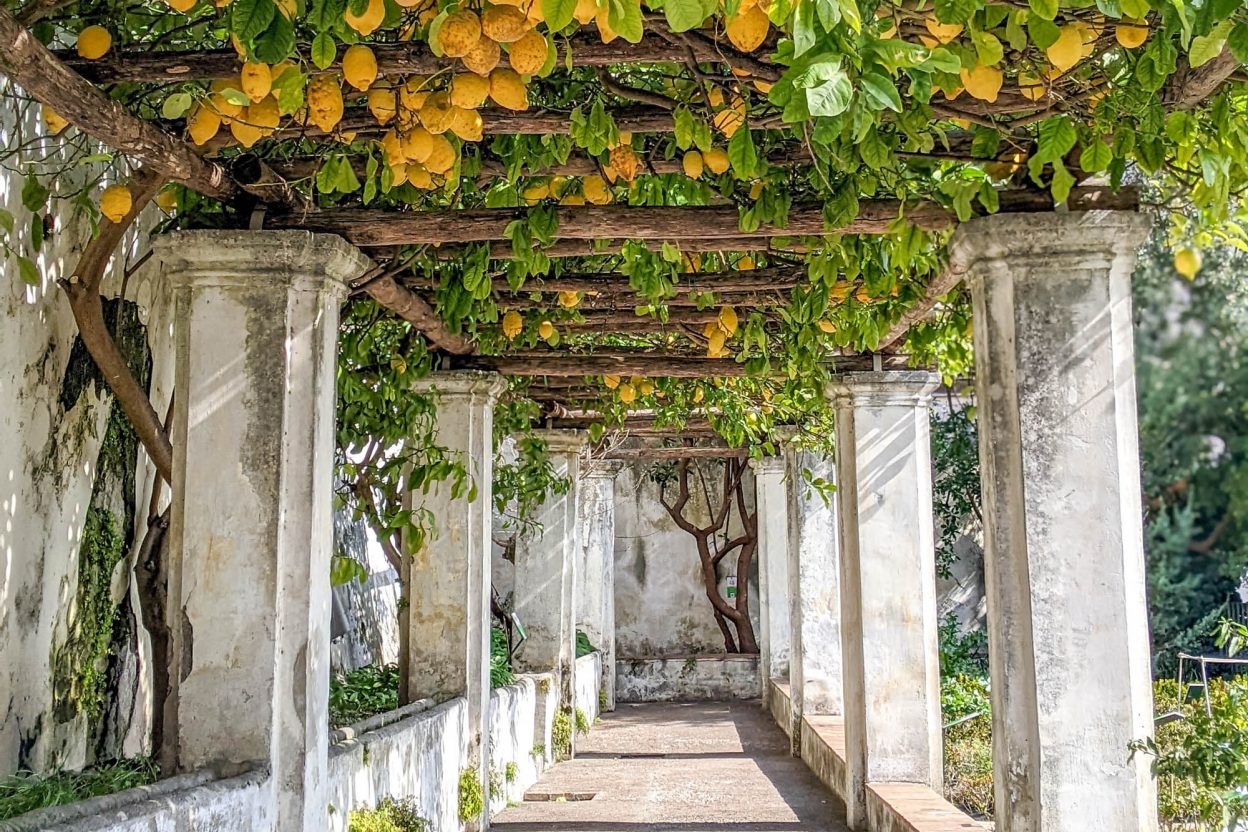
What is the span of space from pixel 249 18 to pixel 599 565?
1164 cm

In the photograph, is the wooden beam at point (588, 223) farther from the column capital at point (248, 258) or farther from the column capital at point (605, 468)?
the column capital at point (605, 468)

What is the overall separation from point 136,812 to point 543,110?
2.05 meters

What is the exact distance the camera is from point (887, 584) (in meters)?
5.99

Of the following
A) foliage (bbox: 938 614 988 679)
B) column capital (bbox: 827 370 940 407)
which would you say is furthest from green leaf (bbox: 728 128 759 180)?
foliage (bbox: 938 614 988 679)

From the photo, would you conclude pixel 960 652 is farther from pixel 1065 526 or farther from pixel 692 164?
pixel 692 164

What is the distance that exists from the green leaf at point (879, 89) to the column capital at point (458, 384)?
15.1ft

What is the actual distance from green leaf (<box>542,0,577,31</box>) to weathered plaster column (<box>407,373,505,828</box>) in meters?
4.50

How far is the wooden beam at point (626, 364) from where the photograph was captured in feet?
20.2

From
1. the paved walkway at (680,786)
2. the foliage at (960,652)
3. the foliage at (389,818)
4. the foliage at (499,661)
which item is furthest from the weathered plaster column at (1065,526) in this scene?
the foliage at (960,652)

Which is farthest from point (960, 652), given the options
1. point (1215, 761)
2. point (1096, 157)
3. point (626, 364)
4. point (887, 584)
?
point (1096, 157)

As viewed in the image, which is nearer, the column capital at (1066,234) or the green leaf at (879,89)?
the green leaf at (879,89)

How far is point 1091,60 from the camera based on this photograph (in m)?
2.54

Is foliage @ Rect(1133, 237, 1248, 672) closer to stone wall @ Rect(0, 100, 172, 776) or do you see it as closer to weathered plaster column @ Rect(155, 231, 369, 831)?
weathered plaster column @ Rect(155, 231, 369, 831)

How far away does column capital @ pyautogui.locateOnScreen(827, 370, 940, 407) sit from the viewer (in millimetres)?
6141
